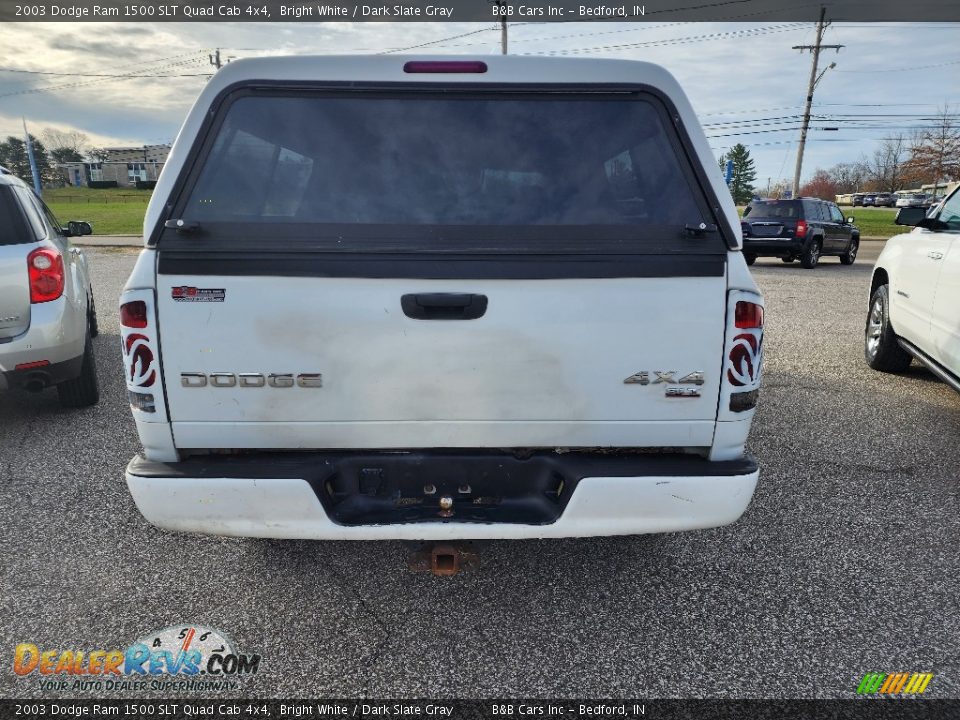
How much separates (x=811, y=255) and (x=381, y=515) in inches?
680

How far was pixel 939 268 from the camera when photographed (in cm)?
489

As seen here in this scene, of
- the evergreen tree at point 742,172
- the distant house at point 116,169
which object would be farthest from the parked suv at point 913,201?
the distant house at point 116,169

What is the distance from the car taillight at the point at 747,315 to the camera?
2.37 metres

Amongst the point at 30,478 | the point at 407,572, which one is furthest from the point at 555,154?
the point at 30,478

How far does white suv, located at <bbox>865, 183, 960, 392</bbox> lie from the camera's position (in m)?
4.62

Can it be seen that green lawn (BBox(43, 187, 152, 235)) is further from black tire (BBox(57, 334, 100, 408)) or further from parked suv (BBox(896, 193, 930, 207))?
parked suv (BBox(896, 193, 930, 207))

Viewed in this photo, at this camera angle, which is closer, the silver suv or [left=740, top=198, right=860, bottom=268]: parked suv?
the silver suv

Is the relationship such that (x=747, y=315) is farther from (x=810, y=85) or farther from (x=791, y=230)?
(x=810, y=85)

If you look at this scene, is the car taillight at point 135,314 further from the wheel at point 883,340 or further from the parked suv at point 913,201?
the parked suv at point 913,201

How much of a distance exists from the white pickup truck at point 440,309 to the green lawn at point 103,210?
103ft

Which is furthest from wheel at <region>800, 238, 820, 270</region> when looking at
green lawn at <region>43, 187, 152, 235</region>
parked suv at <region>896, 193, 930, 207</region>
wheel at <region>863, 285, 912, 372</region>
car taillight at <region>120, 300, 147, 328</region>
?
green lawn at <region>43, 187, 152, 235</region>

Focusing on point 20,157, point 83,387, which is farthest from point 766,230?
point 20,157

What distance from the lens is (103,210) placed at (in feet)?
163

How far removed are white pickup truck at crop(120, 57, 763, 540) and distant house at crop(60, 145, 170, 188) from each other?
342ft
